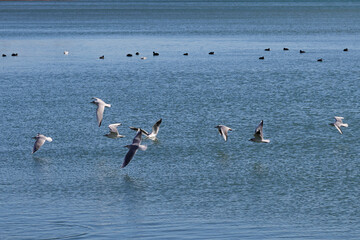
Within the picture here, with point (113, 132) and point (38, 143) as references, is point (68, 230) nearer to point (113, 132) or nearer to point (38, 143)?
point (38, 143)

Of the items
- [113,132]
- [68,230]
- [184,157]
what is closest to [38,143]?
[113,132]

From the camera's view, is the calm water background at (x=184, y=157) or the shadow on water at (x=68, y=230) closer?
the shadow on water at (x=68, y=230)

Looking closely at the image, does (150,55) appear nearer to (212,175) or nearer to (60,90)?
(60,90)

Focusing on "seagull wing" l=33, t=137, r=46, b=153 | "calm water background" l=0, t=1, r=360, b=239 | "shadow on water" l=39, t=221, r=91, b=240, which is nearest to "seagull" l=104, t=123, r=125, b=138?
"calm water background" l=0, t=1, r=360, b=239

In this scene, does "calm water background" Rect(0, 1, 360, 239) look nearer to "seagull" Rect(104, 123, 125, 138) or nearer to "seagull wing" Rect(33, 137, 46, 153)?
"seagull wing" Rect(33, 137, 46, 153)

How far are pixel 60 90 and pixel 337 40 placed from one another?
50776mm

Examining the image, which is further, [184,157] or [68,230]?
[184,157]

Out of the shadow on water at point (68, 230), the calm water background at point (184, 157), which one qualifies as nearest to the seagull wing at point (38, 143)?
the calm water background at point (184, 157)

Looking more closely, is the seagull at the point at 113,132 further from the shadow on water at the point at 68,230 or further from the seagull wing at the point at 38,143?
the shadow on water at the point at 68,230

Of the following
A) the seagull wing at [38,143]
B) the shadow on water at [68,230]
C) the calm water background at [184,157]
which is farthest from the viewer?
the seagull wing at [38,143]

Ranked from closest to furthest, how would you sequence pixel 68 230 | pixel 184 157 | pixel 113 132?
1. pixel 68 230
2. pixel 184 157
3. pixel 113 132

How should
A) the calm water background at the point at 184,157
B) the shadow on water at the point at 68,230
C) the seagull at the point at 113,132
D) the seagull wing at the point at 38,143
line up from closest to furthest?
1. the shadow on water at the point at 68,230
2. the calm water background at the point at 184,157
3. the seagull wing at the point at 38,143
4. the seagull at the point at 113,132

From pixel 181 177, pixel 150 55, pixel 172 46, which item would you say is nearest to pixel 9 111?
pixel 181 177

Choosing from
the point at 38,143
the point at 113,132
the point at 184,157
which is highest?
the point at 113,132
